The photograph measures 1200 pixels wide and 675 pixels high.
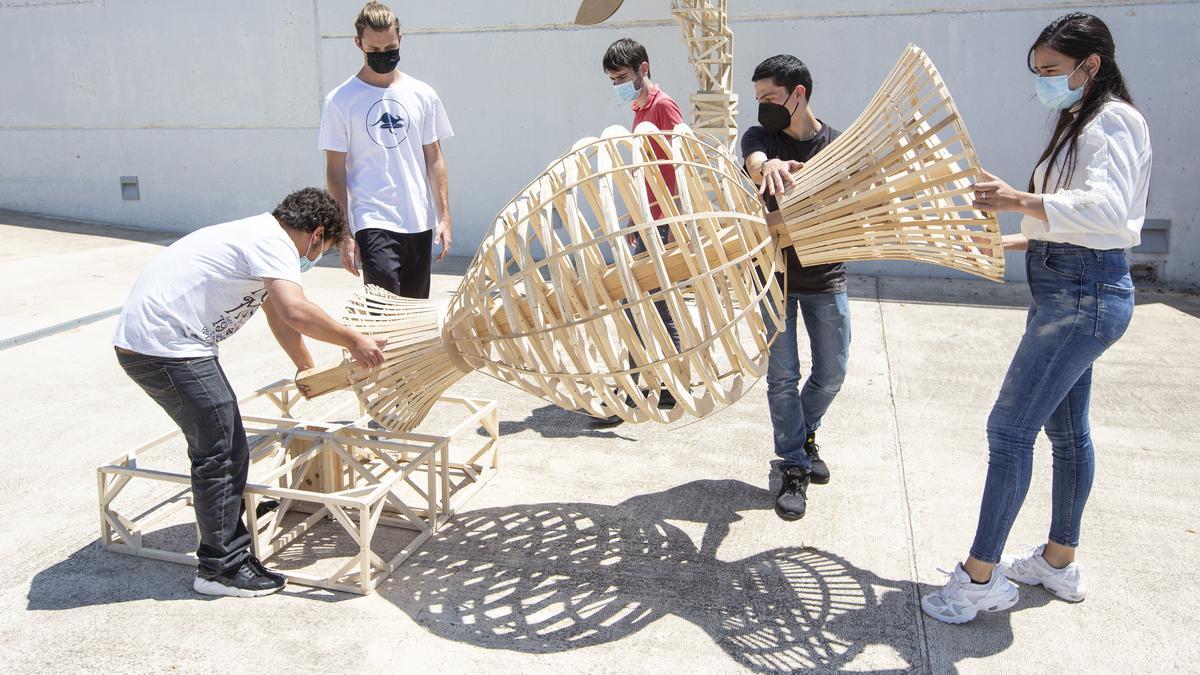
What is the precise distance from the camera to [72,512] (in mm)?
4164

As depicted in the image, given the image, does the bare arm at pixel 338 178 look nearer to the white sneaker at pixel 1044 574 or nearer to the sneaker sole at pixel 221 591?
the sneaker sole at pixel 221 591

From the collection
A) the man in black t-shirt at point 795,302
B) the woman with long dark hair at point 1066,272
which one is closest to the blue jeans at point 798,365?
the man in black t-shirt at point 795,302

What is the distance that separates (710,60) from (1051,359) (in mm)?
5404

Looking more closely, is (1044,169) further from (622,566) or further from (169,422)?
(169,422)

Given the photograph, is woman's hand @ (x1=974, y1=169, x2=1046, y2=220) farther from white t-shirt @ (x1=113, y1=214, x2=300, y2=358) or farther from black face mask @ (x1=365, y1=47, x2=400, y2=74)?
black face mask @ (x1=365, y1=47, x2=400, y2=74)

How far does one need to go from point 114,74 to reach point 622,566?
1106cm

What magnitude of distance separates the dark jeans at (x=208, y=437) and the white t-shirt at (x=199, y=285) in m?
0.07

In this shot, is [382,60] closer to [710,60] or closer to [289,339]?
[289,339]

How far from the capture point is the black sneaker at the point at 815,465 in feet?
14.8

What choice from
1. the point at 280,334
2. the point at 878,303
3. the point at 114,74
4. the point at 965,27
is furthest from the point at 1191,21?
the point at 114,74

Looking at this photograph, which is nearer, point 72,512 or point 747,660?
point 747,660

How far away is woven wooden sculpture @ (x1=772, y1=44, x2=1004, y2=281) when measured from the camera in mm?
3072

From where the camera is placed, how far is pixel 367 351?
3.49 m

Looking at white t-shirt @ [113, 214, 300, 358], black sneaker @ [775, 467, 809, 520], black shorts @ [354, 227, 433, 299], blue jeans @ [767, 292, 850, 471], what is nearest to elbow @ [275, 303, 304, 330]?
white t-shirt @ [113, 214, 300, 358]
